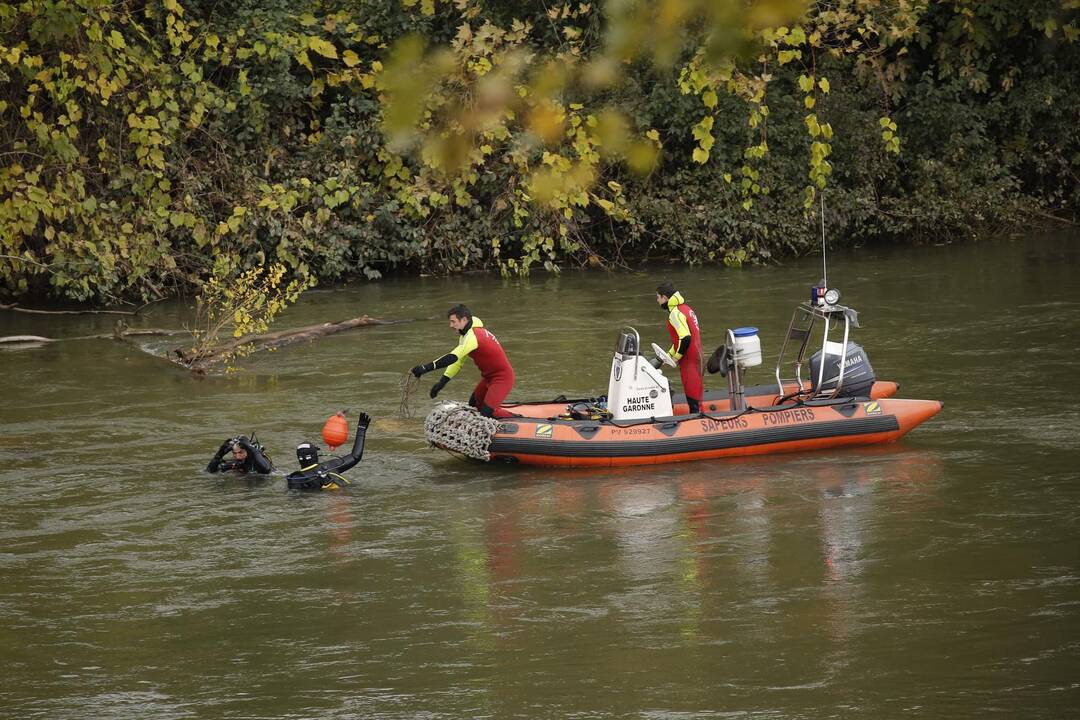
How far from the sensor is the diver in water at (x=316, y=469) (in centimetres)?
1233

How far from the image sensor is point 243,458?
12750 millimetres

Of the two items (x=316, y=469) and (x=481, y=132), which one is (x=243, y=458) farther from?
(x=481, y=132)

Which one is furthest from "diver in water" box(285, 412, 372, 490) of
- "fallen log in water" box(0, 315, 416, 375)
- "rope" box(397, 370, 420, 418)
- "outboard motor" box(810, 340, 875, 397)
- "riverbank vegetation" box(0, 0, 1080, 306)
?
"riverbank vegetation" box(0, 0, 1080, 306)

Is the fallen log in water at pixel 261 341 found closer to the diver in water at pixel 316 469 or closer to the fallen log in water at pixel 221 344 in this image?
the fallen log in water at pixel 221 344

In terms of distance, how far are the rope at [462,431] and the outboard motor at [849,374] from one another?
118 inches

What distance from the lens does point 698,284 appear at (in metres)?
23.3

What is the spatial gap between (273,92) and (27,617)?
52.7 feet

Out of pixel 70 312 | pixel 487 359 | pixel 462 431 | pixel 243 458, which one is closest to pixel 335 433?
pixel 243 458

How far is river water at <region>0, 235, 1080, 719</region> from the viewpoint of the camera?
26.8 ft

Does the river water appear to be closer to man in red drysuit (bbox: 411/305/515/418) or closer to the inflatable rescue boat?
the inflatable rescue boat

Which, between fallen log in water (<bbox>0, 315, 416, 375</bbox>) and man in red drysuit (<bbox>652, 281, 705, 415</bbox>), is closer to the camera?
man in red drysuit (<bbox>652, 281, 705, 415</bbox>)

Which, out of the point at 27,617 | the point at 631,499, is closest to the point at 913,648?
the point at 631,499

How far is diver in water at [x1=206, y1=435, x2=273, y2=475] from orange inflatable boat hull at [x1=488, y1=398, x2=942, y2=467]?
1920 millimetres

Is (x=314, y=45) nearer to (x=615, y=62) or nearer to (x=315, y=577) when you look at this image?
(x=615, y=62)
